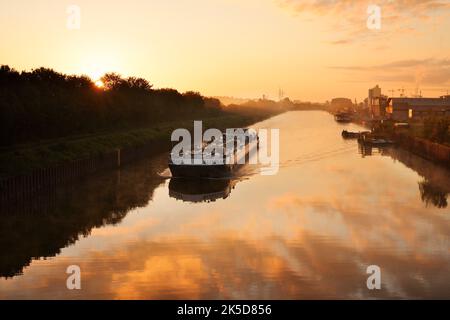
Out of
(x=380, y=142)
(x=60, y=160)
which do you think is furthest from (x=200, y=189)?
(x=380, y=142)

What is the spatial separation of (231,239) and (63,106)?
4490 centimetres

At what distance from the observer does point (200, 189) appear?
45.1 m

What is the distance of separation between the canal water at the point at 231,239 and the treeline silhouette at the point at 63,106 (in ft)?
40.9

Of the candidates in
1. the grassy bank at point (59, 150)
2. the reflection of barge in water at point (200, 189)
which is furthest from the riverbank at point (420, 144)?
the grassy bank at point (59, 150)

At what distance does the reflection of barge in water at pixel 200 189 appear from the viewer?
41469 mm

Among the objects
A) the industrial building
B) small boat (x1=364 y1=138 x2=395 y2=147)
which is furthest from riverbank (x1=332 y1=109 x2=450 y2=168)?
the industrial building

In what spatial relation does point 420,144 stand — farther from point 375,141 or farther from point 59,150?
point 59,150

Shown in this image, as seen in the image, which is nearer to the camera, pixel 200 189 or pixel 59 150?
pixel 200 189

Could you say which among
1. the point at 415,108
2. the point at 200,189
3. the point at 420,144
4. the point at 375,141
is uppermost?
the point at 415,108

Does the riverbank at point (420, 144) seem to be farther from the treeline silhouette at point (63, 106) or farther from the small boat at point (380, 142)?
the treeline silhouette at point (63, 106)

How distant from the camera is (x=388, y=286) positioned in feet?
66.3

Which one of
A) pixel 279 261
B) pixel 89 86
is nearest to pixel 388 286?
pixel 279 261
